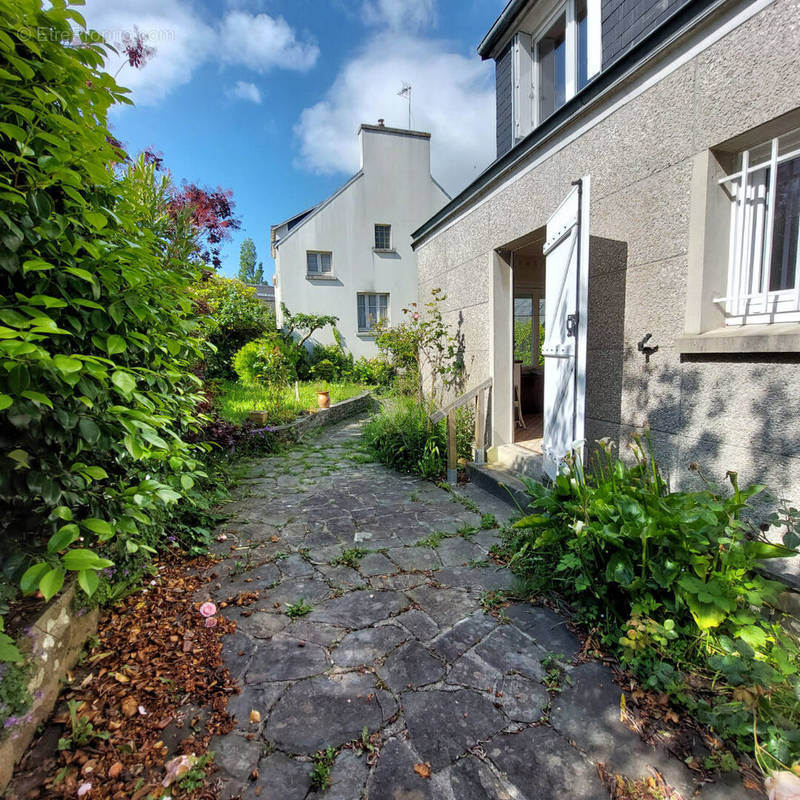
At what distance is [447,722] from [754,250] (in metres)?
2.90

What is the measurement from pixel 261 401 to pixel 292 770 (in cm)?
680

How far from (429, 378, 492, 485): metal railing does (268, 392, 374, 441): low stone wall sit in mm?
2876

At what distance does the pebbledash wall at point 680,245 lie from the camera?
2.10 m

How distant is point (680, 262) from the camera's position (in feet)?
8.46

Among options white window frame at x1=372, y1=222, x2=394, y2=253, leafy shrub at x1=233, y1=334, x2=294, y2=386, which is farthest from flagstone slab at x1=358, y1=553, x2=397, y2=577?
white window frame at x1=372, y1=222, x2=394, y2=253

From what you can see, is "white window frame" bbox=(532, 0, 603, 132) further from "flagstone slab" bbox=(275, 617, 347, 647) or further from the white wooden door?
"flagstone slab" bbox=(275, 617, 347, 647)

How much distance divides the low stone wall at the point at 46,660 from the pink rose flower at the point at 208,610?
51 cm

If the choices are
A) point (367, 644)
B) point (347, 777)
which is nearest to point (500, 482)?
point (367, 644)

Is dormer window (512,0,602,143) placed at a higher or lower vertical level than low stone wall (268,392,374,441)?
higher

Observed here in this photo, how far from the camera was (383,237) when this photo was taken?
1455cm

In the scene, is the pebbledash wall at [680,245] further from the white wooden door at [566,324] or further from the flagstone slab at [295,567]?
the flagstone slab at [295,567]

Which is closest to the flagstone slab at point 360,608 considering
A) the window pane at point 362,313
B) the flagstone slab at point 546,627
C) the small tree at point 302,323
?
the flagstone slab at point 546,627

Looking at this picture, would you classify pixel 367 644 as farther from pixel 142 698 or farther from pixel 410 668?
pixel 142 698

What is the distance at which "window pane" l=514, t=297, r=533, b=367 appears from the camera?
28.5ft
